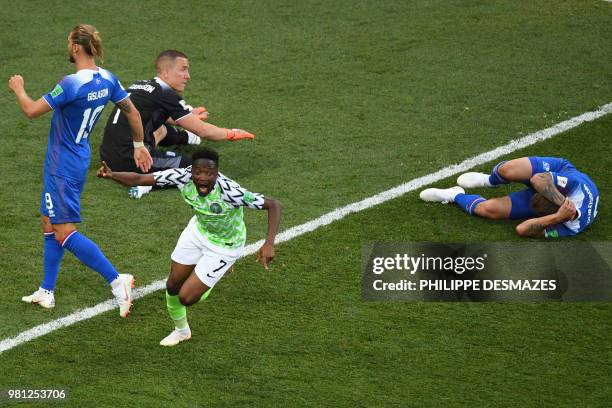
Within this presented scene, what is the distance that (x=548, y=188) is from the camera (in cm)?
965

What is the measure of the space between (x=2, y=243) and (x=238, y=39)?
553 cm

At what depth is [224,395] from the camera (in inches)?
298

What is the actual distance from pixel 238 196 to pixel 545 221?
3180mm

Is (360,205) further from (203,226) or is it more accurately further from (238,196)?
(238,196)

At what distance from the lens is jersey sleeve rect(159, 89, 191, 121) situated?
1053cm

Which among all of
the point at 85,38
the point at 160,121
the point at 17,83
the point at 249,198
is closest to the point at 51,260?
the point at 17,83

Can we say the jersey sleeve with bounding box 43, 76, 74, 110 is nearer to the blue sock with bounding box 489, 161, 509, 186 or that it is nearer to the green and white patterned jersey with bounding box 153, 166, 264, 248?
the green and white patterned jersey with bounding box 153, 166, 264, 248

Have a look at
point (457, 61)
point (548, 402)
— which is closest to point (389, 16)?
point (457, 61)

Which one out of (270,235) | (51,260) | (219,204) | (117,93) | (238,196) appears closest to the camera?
(270,235)

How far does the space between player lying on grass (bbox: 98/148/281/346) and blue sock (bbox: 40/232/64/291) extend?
0.95m

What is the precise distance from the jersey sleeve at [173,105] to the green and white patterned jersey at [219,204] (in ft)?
9.04

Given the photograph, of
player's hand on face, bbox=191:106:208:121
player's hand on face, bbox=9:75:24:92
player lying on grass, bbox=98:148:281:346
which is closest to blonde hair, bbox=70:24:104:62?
player's hand on face, bbox=9:75:24:92

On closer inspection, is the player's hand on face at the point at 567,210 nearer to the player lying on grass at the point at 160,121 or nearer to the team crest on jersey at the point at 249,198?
the player lying on grass at the point at 160,121

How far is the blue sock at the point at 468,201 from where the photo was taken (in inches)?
399
